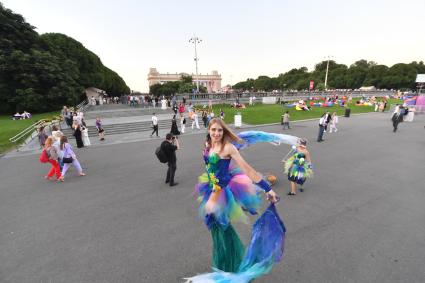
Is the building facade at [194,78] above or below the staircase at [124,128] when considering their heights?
above

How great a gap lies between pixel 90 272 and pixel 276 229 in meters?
3.15

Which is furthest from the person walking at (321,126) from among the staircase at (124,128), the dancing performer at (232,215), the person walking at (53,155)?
the person walking at (53,155)

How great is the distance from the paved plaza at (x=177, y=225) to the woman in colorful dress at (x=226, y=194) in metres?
0.97

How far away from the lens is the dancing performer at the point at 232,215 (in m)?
2.72

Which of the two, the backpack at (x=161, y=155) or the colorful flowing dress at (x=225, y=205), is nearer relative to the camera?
the colorful flowing dress at (x=225, y=205)

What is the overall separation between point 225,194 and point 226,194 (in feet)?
0.06

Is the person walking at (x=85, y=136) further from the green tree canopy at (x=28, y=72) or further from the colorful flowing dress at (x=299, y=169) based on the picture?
the green tree canopy at (x=28, y=72)

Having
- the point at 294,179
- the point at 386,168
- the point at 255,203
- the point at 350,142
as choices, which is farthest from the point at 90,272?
the point at 350,142

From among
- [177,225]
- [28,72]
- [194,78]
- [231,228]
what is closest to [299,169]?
[177,225]

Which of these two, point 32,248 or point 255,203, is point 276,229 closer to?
point 255,203

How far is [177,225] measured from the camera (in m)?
5.05

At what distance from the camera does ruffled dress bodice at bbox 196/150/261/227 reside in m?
2.84

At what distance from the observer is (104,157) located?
11047 millimetres

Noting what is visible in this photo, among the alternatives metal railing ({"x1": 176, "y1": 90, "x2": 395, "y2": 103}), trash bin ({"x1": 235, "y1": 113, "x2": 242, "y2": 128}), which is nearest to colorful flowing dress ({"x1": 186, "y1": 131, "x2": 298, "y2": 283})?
trash bin ({"x1": 235, "y1": 113, "x2": 242, "y2": 128})
